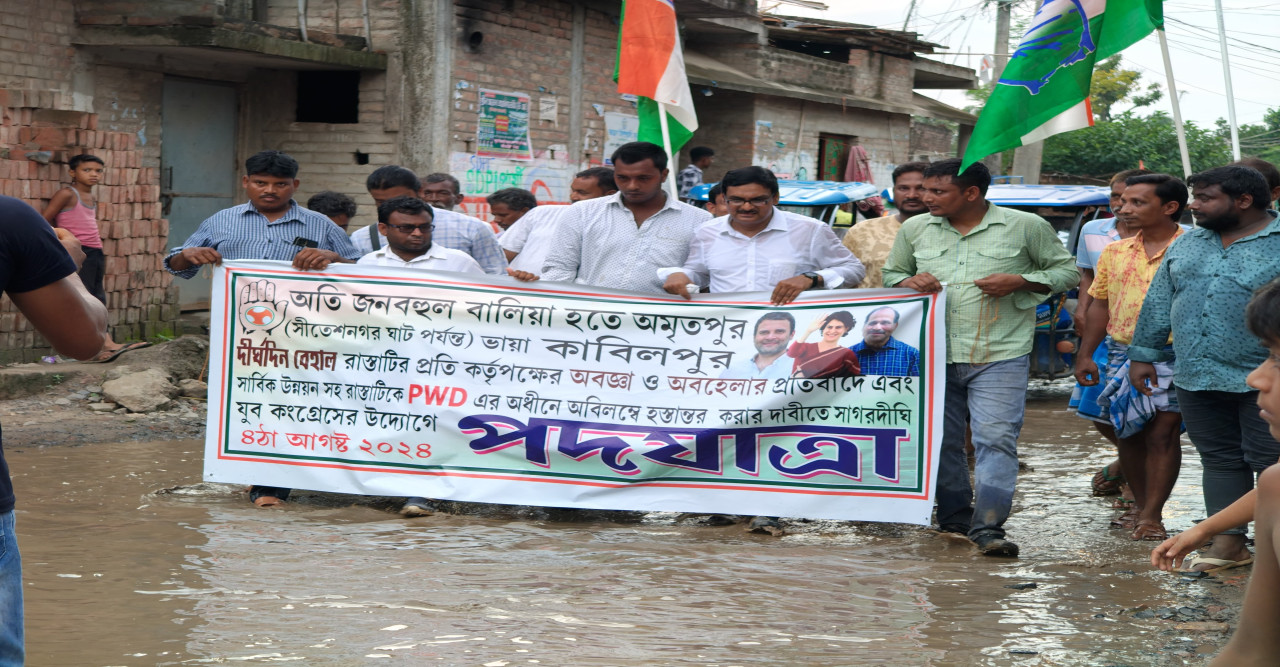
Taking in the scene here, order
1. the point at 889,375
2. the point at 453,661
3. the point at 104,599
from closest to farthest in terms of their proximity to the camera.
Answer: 1. the point at 453,661
2. the point at 104,599
3. the point at 889,375

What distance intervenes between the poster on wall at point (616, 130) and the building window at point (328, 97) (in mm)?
3222

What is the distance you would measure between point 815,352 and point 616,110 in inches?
404

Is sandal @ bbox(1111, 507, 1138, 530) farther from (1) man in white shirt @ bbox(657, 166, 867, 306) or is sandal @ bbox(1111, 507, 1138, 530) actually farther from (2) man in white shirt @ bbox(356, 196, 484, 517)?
(2) man in white shirt @ bbox(356, 196, 484, 517)

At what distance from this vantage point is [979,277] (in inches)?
226

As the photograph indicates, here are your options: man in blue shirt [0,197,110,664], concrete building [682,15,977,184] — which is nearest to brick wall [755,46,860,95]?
concrete building [682,15,977,184]

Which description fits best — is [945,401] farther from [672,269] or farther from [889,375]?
[672,269]

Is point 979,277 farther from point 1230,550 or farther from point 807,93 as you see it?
point 807,93

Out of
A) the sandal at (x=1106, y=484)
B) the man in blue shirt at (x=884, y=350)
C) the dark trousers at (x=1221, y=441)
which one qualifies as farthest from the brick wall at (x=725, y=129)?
the dark trousers at (x=1221, y=441)

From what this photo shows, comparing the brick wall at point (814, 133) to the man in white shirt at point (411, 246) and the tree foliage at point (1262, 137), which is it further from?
the tree foliage at point (1262, 137)

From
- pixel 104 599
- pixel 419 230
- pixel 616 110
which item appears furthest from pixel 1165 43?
pixel 616 110

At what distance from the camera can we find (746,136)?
767 inches

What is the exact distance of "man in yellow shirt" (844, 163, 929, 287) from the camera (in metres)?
7.30

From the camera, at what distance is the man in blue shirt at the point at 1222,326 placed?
5160 millimetres

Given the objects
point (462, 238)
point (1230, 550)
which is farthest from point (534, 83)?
point (1230, 550)
